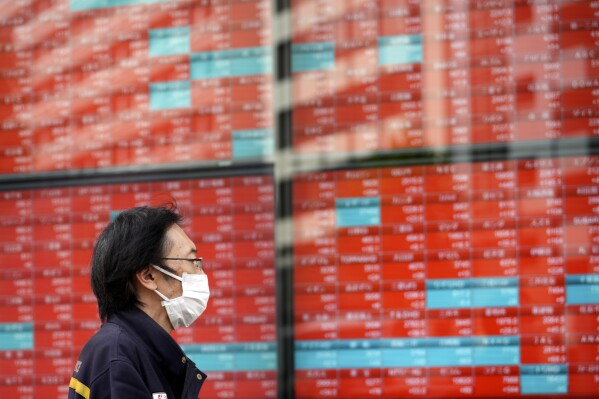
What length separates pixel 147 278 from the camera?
2.12m

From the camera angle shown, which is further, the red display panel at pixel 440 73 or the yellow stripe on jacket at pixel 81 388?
the red display panel at pixel 440 73

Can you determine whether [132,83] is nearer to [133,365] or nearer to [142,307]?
[142,307]

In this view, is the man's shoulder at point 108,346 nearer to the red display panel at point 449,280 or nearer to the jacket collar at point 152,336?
the jacket collar at point 152,336

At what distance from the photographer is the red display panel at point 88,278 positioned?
3.28 meters

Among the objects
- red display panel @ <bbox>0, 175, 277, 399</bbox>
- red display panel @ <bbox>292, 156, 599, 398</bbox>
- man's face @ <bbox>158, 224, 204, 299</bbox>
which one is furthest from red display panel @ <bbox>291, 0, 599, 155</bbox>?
man's face @ <bbox>158, 224, 204, 299</bbox>

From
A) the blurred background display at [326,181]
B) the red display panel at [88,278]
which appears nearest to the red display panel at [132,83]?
the blurred background display at [326,181]

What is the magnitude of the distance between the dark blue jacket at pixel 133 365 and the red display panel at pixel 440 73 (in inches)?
55.3

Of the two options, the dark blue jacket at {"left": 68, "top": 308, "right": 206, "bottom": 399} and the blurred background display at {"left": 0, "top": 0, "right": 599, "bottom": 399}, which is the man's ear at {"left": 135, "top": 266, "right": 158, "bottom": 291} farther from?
the blurred background display at {"left": 0, "top": 0, "right": 599, "bottom": 399}

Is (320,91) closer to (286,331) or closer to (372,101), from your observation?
(372,101)

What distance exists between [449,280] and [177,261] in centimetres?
137

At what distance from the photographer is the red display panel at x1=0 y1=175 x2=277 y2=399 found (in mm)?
3277

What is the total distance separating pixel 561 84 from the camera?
10.0ft

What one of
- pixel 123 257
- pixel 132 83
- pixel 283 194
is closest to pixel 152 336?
pixel 123 257

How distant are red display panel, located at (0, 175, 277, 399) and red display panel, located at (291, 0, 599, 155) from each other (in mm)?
478
